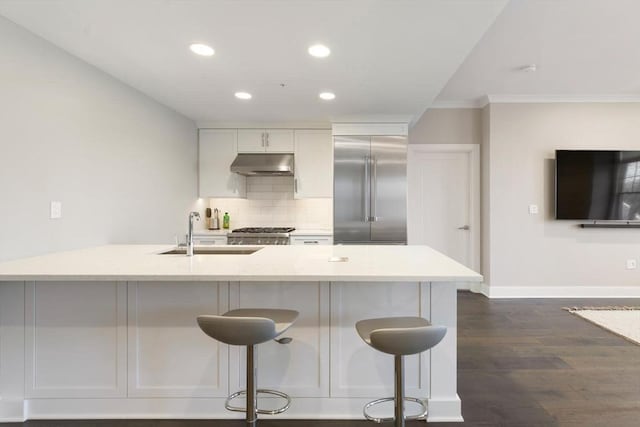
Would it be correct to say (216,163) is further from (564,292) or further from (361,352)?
(564,292)

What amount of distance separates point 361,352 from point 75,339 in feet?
5.45

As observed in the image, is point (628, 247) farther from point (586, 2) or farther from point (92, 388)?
point (92, 388)

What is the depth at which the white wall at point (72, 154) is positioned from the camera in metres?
2.10

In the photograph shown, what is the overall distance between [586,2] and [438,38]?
109 cm

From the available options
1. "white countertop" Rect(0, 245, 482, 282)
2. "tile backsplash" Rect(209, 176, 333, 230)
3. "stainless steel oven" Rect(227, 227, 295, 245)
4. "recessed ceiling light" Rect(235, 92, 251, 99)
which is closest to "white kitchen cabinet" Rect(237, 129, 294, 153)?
"tile backsplash" Rect(209, 176, 333, 230)

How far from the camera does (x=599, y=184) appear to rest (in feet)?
13.8

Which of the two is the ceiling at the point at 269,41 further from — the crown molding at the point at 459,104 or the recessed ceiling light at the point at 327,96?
the crown molding at the point at 459,104

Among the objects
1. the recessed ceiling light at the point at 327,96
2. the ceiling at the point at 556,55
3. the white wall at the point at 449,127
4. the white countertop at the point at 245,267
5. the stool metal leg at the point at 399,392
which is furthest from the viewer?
the white wall at the point at 449,127

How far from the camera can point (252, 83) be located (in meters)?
3.05

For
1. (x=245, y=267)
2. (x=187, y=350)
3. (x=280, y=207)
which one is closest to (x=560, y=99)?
(x=280, y=207)

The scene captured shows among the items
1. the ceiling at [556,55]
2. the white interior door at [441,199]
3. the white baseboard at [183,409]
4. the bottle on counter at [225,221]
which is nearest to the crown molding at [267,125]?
the bottle on counter at [225,221]

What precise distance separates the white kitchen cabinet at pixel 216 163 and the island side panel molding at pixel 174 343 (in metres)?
2.73

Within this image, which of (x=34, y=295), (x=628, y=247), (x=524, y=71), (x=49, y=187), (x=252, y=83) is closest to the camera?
(x=34, y=295)

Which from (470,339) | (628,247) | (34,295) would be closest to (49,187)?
(34,295)
